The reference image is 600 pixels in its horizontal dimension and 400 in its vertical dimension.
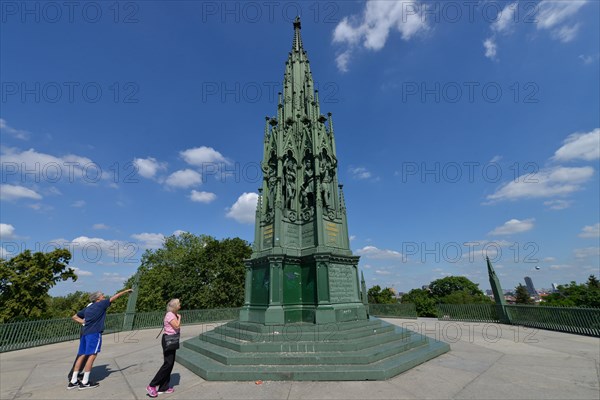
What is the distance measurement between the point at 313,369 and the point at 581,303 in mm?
16415

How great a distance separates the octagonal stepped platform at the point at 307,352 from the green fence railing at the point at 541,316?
7.45 m

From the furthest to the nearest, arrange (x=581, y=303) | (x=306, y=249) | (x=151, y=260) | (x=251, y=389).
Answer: (x=151, y=260)
(x=581, y=303)
(x=306, y=249)
(x=251, y=389)

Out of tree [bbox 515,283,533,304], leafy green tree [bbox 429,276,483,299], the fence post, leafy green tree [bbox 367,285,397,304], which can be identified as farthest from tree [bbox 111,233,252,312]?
leafy green tree [bbox 429,276,483,299]

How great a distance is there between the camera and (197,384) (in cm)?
571

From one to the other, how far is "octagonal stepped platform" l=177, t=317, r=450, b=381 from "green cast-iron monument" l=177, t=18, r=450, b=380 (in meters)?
0.02

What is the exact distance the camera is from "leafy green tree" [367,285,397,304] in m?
41.1

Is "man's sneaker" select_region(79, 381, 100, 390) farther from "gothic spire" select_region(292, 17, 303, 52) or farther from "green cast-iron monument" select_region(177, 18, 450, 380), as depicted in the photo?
"gothic spire" select_region(292, 17, 303, 52)

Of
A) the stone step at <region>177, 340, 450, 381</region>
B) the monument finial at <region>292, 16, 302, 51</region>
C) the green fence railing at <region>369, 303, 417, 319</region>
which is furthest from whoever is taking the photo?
the green fence railing at <region>369, 303, 417, 319</region>

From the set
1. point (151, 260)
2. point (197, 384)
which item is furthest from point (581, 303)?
point (151, 260)

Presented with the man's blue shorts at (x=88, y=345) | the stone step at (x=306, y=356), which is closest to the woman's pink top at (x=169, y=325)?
the man's blue shorts at (x=88, y=345)

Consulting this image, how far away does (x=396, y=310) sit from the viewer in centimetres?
2044

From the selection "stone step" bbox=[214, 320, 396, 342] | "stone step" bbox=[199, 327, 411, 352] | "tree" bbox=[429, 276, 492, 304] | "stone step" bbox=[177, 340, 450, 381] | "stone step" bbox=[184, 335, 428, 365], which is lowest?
"stone step" bbox=[177, 340, 450, 381]

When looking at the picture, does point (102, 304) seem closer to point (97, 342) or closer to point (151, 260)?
point (97, 342)

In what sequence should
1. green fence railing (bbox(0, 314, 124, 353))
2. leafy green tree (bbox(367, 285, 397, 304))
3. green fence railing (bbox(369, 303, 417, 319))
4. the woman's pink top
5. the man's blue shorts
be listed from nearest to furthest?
the woman's pink top
the man's blue shorts
green fence railing (bbox(0, 314, 124, 353))
green fence railing (bbox(369, 303, 417, 319))
leafy green tree (bbox(367, 285, 397, 304))
